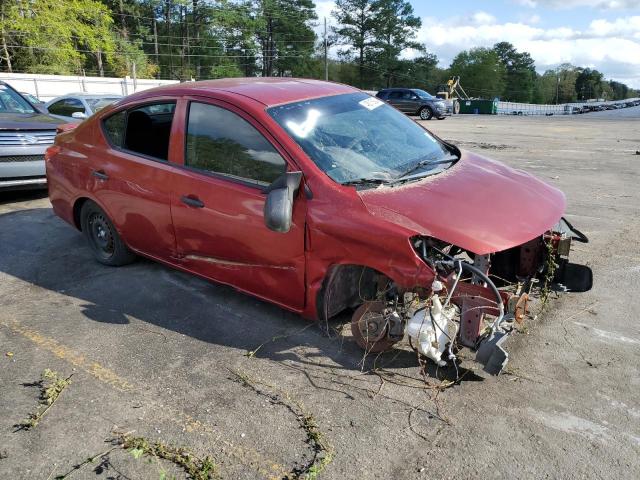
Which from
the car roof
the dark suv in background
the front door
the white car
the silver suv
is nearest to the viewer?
the front door

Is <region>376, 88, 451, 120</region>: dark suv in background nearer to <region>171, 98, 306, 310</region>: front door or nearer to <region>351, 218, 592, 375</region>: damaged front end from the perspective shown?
<region>171, 98, 306, 310</region>: front door

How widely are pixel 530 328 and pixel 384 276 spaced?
1201 millimetres

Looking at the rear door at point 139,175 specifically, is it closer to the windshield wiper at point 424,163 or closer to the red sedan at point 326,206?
the red sedan at point 326,206

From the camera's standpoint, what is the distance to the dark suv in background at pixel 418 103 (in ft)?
88.7

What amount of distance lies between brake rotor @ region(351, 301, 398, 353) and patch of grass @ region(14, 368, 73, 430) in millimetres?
1766

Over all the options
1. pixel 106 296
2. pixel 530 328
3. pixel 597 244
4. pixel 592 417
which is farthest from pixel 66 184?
pixel 597 244

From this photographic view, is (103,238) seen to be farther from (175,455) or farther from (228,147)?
(175,455)

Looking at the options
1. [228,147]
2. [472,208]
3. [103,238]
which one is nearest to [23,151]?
[103,238]

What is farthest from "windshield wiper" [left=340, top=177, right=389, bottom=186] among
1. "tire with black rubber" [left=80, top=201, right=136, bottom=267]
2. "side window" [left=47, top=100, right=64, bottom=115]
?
"side window" [left=47, top=100, right=64, bottom=115]

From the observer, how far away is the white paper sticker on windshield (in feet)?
13.8

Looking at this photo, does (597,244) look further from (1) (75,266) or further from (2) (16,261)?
(2) (16,261)

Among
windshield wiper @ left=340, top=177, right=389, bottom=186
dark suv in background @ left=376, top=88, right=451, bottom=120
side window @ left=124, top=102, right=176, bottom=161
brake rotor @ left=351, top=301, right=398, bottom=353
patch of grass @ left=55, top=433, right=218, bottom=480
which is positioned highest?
dark suv in background @ left=376, top=88, right=451, bottom=120

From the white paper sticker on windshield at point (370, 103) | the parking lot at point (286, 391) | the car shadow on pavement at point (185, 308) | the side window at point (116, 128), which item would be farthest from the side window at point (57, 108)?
the white paper sticker on windshield at point (370, 103)

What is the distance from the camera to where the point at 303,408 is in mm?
2848
